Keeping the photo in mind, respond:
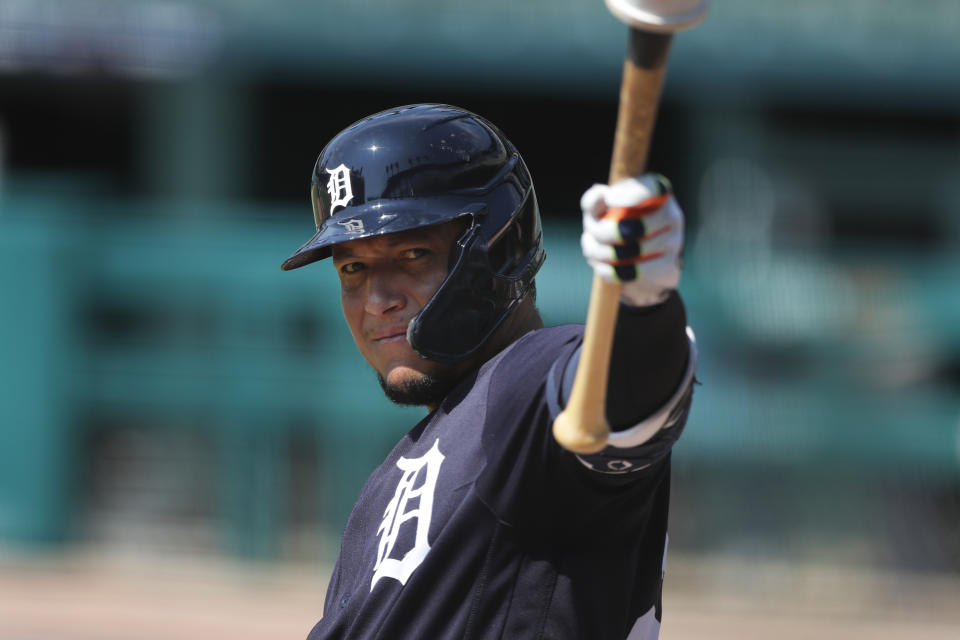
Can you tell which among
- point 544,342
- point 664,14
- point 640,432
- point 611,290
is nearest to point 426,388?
point 544,342

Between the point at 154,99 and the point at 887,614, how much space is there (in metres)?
6.55

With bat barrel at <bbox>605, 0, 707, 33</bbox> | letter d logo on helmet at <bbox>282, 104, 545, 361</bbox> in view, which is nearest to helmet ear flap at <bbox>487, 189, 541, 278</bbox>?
letter d logo on helmet at <bbox>282, 104, 545, 361</bbox>

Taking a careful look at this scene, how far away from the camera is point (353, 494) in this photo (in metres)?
9.05

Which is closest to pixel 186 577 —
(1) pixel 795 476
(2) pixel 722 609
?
(2) pixel 722 609

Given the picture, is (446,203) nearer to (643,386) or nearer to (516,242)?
(516,242)

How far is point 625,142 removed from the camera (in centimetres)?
146

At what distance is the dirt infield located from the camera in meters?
7.43

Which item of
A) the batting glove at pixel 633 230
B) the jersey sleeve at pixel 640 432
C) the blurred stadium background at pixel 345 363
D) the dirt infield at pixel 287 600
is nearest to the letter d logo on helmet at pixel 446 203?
the jersey sleeve at pixel 640 432

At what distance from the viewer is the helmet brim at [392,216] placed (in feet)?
7.48

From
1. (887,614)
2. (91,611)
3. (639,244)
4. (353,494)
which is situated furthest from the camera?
(353,494)

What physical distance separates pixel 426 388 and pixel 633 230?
0.89 m

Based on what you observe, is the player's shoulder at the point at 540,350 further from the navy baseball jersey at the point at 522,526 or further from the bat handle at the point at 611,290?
the bat handle at the point at 611,290

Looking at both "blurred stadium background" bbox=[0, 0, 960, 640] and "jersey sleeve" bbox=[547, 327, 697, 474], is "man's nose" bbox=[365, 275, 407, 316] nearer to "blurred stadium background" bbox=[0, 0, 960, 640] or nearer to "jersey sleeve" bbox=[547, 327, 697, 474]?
"jersey sleeve" bbox=[547, 327, 697, 474]

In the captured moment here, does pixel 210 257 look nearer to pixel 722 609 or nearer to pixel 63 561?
pixel 63 561
